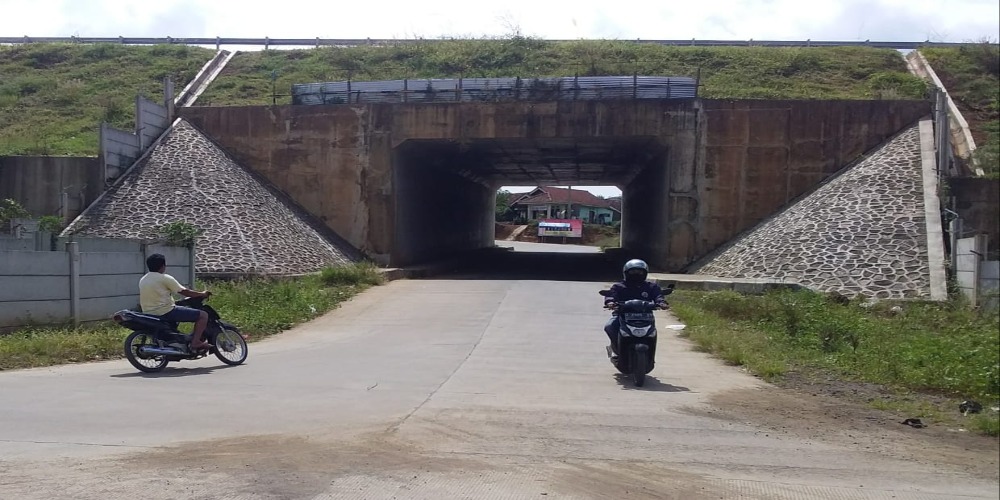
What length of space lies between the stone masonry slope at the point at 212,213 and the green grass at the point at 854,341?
10.8 m

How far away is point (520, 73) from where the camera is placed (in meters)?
36.2

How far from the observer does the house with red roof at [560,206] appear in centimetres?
8362

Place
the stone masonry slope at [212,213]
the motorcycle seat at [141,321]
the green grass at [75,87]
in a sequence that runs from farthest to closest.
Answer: the green grass at [75,87], the stone masonry slope at [212,213], the motorcycle seat at [141,321]

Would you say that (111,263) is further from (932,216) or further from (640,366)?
(932,216)

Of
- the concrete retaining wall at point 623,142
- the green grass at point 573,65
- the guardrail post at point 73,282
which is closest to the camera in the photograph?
the guardrail post at point 73,282

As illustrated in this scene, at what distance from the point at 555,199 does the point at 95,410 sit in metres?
77.1

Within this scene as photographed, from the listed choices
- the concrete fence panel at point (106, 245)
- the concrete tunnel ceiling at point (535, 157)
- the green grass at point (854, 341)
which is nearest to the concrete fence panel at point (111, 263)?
the concrete fence panel at point (106, 245)

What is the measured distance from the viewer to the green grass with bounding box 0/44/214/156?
2881 cm

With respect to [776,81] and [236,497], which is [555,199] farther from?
[236,497]

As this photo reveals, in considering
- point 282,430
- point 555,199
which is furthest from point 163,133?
point 555,199

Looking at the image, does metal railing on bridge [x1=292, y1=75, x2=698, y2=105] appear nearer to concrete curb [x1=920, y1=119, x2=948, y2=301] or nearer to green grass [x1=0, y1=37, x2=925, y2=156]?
green grass [x1=0, y1=37, x2=925, y2=156]

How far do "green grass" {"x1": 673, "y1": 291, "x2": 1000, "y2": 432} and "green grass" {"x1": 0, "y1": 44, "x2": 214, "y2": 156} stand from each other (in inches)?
796

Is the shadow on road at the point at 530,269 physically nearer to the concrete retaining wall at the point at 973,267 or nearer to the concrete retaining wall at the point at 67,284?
the concrete retaining wall at the point at 973,267

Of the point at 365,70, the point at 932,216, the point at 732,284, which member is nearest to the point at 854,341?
the point at 732,284
